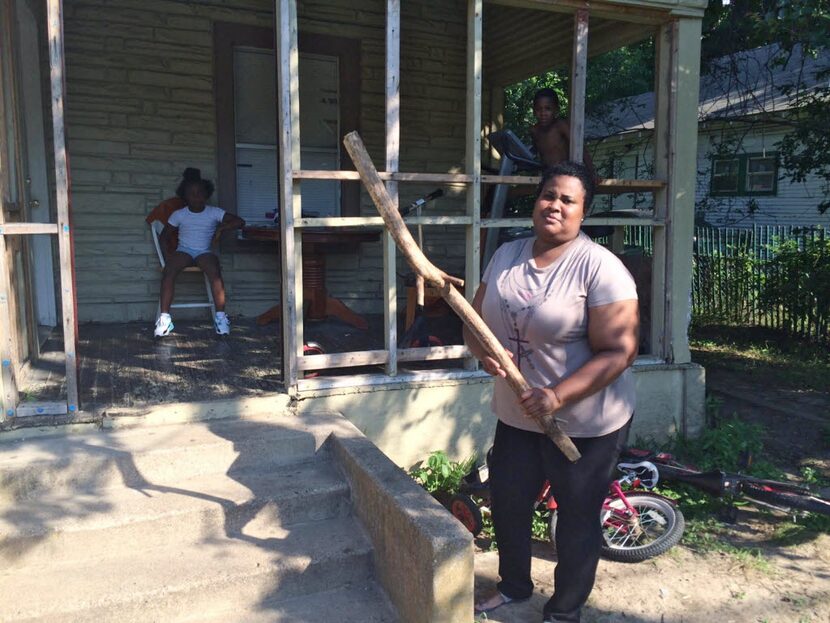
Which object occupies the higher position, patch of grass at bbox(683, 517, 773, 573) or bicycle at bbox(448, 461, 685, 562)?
bicycle at bbox(448, 461, 685, 562)

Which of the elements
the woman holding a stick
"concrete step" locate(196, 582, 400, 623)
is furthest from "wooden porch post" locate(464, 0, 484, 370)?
"concrete step" locate(196, 582, 400, 623)

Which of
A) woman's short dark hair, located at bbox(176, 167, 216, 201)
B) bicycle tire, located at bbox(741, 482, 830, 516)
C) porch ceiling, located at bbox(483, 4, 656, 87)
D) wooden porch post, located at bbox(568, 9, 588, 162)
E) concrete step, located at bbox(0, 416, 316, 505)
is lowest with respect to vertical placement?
bicycle tire, located at bbox(741, 482, 830, 516)

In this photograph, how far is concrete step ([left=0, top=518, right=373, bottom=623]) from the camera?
2.79 m

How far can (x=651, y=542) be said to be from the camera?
391cm

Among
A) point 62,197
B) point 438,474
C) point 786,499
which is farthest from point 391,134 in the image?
point 786,499

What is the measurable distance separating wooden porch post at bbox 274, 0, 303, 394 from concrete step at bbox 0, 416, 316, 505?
507 mm

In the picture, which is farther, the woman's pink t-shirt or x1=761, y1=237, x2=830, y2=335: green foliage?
x1=761, y1=237, x2=830, y2=335: green foliage

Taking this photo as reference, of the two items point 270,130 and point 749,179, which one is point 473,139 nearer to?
point 270,130

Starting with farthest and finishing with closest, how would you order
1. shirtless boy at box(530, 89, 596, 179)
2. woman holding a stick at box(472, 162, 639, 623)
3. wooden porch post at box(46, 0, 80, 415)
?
shirtless boy at box(530, 89, 596, 179) < wooden porch post at box(46, 0, 80, 415) < woman holding a stick at box(472, 162, 639, 623)

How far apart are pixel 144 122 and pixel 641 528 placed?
563cm

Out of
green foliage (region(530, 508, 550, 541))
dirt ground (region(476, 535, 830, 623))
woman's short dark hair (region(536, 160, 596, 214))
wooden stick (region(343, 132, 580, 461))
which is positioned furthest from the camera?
green foliage (region(530, 508, 550, 541))

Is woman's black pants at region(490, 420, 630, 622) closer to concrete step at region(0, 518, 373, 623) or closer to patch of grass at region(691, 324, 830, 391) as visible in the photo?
concrete step at region(0, 518, 373, 623)

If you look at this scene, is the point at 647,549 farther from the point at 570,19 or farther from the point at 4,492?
the point at 570,19

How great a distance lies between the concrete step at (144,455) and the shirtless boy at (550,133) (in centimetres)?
269
